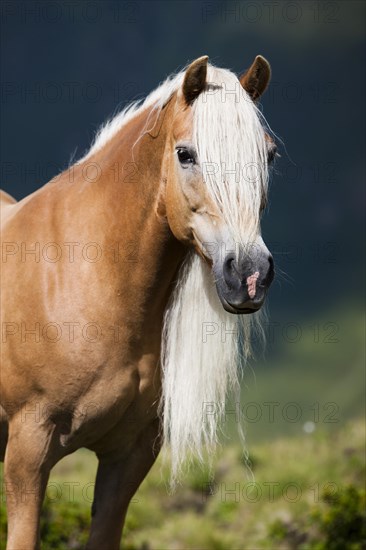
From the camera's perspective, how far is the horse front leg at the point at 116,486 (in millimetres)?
3254

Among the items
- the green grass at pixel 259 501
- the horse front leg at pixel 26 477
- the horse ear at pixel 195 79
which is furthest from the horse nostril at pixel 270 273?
the green grass at pixel 259 501

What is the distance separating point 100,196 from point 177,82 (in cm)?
50

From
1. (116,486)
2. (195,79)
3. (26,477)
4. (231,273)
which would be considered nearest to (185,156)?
(195,79)

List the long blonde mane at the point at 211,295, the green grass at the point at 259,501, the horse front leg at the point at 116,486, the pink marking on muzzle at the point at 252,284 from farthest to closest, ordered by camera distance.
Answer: the green grass at the point at 259,501, the horse front leg at the point at 116,486, the long blonde mane at the point at 211,295, the pink marking on muzzle at the point at 252,284

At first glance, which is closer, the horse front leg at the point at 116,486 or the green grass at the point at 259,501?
the horse front leg at the point at 116,486

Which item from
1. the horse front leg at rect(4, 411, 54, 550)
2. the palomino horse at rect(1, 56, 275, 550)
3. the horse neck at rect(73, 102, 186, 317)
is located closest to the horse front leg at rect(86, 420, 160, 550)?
the palomino horse at rect(1, 56, 275, 550)

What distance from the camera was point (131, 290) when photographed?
2967mm

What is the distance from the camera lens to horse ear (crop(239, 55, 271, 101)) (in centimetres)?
286

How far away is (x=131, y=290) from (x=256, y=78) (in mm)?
872

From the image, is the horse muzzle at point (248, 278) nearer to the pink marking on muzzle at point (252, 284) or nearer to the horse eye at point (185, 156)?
the pink marking on muzzle at point (252, 284)

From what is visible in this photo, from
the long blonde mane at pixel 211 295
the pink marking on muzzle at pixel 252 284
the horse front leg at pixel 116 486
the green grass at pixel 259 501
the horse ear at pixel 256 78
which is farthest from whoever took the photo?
the green grass at pixel 259 501

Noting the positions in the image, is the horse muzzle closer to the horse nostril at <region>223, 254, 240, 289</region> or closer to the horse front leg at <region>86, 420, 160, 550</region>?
the horse nostril at <region>223, 254, 240, 289</region>

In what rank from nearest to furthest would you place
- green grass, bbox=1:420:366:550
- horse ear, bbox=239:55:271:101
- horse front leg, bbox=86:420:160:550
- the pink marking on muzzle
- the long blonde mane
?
the pink marking on muzzle
the long blonde mane
horse ear, bbox=239:55:271:101
horse front leg, bbox=86:420:160:550
green grass, bbox=1:420:366:550

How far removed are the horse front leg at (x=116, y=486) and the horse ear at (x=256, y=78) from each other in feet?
4.37
